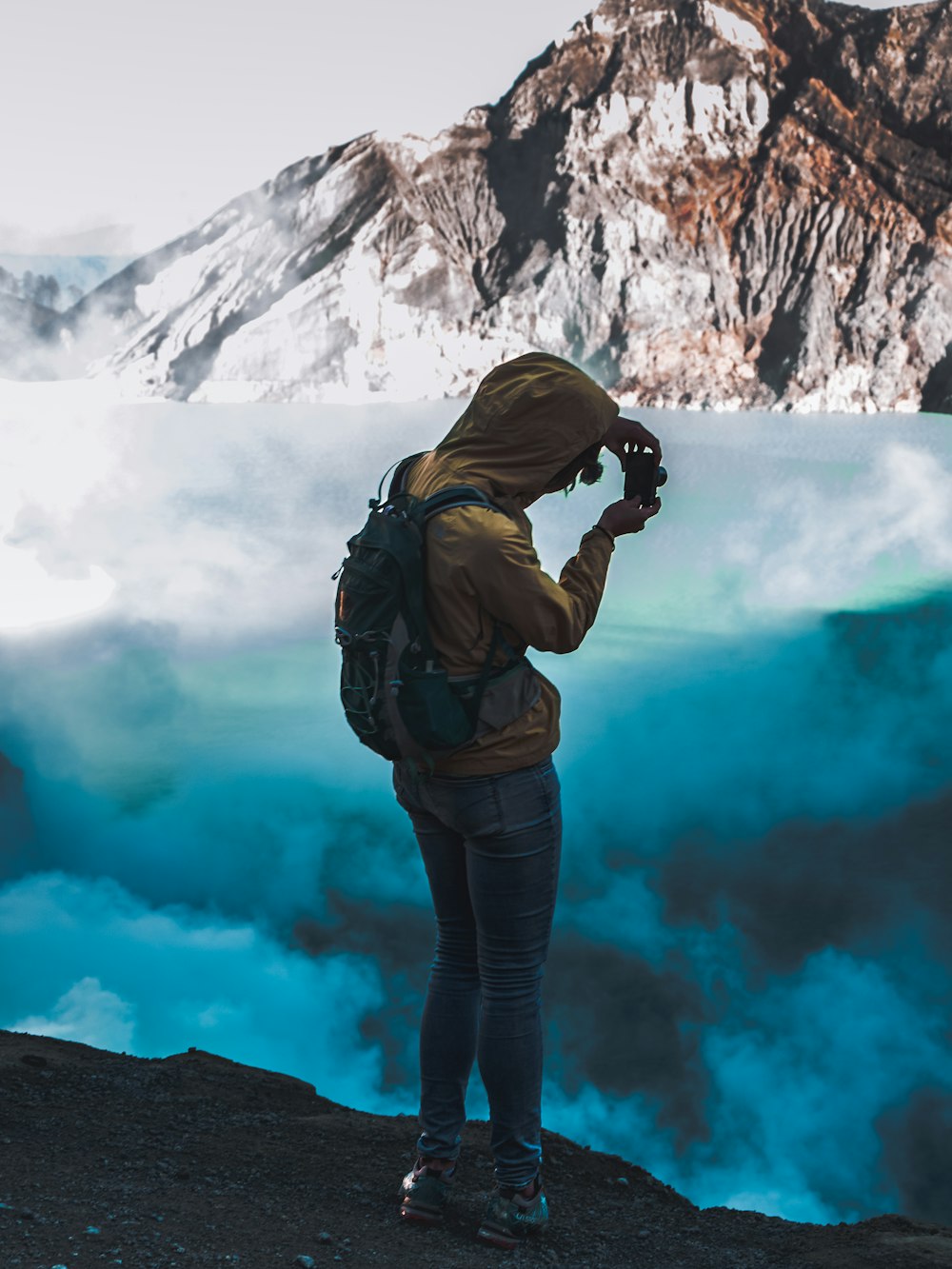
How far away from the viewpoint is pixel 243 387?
18.2 meters

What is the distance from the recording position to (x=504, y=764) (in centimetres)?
147

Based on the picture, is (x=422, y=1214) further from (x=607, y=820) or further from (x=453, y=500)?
(x=607, y=820)

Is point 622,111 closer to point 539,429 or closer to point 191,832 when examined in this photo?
point 191,832

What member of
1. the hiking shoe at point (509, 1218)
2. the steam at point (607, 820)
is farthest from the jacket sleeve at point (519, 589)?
the steam at point (607, 820)

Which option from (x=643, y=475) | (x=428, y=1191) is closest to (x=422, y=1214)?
(x=428, y=1191)

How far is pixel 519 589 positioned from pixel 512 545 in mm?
55

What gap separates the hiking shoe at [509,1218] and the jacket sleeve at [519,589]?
0.78 metres

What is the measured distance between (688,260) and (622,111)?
702 cm

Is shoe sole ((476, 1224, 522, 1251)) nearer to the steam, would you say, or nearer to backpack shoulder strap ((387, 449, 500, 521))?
backpack shoulder strap ((387, 449, 500, 521))

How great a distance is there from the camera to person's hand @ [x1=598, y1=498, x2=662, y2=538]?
1.60 m

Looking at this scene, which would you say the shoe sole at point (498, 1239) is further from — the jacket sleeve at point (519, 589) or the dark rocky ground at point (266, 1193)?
the jacket sleeve at point (519, 589)

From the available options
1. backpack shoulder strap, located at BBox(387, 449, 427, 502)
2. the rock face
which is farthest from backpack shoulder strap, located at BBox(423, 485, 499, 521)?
the rock face

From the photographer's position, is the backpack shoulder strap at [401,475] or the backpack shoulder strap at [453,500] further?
the backpack shoulder strap at [401,475]

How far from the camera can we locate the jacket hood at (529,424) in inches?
58.7
